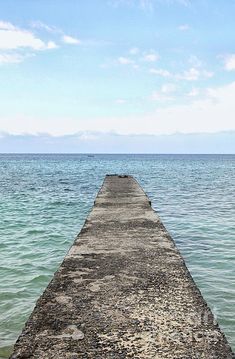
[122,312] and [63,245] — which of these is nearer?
[122,312]

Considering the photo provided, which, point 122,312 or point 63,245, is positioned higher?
point 122,312

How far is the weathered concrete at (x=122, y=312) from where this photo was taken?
8.51 ft

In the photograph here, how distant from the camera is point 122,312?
314 centimetres

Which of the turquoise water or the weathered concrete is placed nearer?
the weathered concrete

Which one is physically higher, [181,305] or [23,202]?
[181,305]

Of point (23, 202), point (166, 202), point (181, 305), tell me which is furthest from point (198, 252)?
point (23, 202)

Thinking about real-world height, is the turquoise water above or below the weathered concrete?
below

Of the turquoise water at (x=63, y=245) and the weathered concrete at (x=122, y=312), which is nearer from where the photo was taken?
the weathered concrete at (x=122, y=312)

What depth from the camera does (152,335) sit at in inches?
109

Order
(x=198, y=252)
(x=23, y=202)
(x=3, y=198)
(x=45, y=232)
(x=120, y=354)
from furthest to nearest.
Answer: (x=3, y=198) < (x=23, y=202) < (x=45, y=232) < (x=198, y=252) < (x=120, y=354)

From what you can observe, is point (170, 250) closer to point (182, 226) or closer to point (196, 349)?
point (196, 349)

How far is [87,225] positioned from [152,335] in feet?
14.2

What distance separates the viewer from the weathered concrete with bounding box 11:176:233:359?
259 cm

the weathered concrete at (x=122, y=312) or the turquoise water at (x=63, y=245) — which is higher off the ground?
the weathered concrete at (x=122, y=312)
